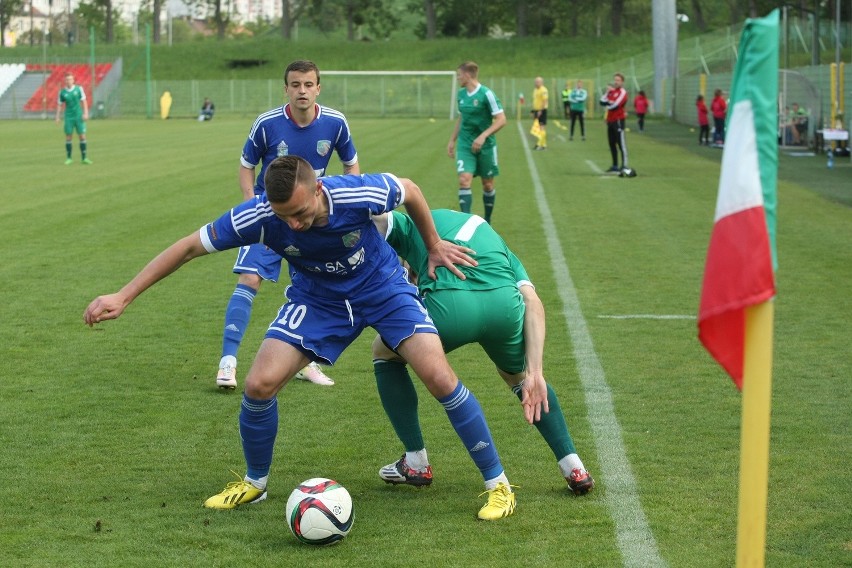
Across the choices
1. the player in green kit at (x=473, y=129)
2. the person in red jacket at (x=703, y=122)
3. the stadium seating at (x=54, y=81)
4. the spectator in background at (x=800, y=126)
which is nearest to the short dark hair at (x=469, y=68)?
the player in green kit at (x=473, y=129)

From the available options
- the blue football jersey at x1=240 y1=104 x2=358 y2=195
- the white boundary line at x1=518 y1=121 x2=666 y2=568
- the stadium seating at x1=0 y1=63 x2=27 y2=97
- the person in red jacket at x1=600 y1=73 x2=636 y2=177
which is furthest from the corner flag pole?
the stadium seating at x1=0 y1=63 x2=27 y2=97

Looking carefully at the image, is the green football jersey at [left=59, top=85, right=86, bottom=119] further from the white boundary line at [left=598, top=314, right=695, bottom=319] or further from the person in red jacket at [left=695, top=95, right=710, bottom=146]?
the white boundary line at [left=598, top=314, right=695, bottom=319]

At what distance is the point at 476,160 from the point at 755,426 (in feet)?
38.2

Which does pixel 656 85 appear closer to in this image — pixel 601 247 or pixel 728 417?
pixel 601 247

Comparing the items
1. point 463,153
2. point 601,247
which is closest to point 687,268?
point 601,247

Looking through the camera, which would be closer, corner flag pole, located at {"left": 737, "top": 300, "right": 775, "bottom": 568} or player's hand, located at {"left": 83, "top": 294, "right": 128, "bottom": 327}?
corner flag pole, located at {"left": 737, "top": 300, "right": 775, "bottom": 568}

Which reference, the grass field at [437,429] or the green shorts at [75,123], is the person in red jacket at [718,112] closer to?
the green shorts at [75,123]

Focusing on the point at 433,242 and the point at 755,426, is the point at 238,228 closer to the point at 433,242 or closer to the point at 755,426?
the point at 433,242

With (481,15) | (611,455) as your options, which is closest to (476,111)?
(611,455)

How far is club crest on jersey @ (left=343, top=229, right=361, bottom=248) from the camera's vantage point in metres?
4.89

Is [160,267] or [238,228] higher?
[238,228]

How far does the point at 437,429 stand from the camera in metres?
6.33

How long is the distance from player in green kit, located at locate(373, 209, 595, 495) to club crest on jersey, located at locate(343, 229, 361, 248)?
20 centimetres

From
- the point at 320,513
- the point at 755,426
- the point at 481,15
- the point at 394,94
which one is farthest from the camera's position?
the point at 481,15
